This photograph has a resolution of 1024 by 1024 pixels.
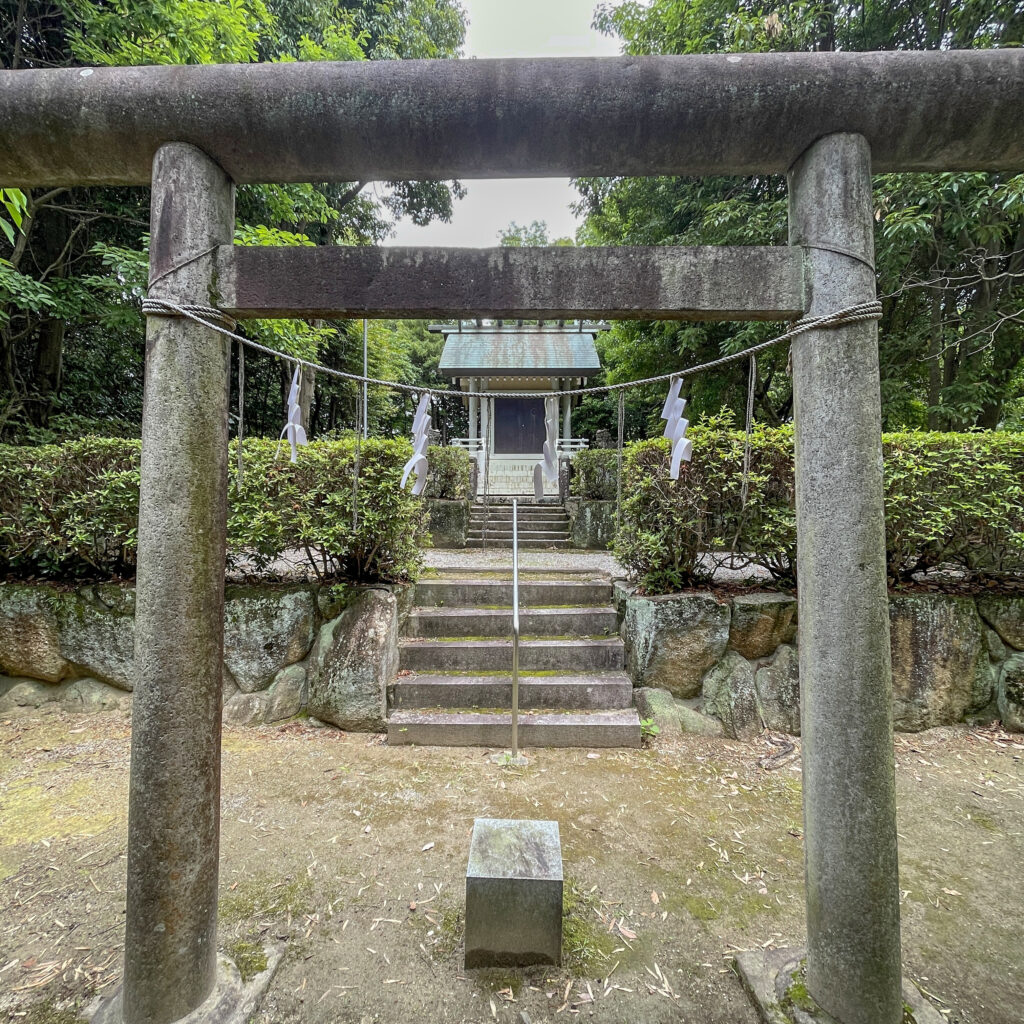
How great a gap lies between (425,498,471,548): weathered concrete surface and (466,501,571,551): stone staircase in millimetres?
228

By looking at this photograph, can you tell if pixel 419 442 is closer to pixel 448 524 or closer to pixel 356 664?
pixel 356 664

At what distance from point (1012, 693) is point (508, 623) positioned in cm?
412

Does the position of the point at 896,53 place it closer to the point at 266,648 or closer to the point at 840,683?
the point at 840,683

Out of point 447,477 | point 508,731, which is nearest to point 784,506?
point 508,731

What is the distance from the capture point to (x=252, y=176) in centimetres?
193

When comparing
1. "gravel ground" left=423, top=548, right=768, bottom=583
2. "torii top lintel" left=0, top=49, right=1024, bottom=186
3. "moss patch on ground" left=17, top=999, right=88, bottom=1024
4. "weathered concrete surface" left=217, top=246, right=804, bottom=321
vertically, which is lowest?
"moss patch on ground" left=17, top=999, right=88, bottom=1024

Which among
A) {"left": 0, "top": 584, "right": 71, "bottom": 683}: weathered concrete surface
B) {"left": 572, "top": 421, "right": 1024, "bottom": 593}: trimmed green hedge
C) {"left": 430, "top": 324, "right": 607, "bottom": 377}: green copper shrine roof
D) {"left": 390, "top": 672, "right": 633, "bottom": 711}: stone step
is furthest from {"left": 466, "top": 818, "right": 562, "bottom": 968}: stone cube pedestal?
{"left": 430, "top": 324, "right": 607, "bottom": 377}: green copper shrine roof

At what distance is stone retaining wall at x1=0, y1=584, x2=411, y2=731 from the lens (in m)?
4.11

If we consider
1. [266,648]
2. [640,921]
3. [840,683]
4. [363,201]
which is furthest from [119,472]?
[363,201]

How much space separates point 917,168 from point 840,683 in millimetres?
1931

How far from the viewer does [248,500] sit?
4094mm

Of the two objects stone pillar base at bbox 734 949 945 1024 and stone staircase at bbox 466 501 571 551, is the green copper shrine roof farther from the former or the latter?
stone pillar base at bbox 734 949 945 1024

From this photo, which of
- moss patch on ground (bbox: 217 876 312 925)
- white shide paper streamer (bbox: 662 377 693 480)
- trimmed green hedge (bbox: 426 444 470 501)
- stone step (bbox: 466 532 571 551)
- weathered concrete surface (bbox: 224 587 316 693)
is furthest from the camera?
trimmed green hedge (bbox: 426 444 470 501)

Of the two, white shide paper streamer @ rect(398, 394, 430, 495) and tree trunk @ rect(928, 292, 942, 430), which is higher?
tree trunk @ rect(928, 292, 942, 430)
